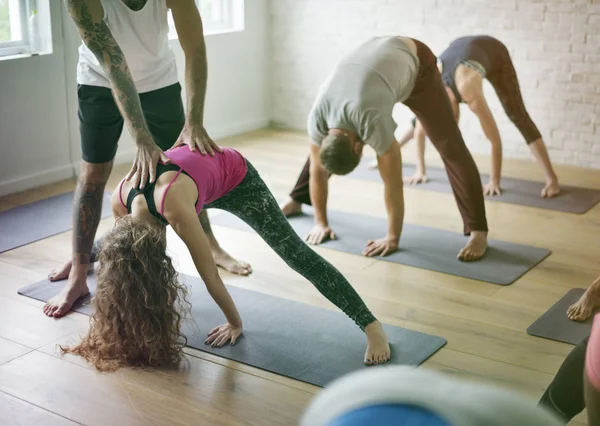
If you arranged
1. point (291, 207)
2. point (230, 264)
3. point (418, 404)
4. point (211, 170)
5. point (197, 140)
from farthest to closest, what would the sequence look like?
point (291, 207) < point (230, 264) < point (197, 140) < point (211, 170) < point (418, 404)

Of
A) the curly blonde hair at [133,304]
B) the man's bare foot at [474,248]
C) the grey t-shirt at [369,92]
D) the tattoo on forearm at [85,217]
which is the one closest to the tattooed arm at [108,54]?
the curly blonde hair at [133,304]

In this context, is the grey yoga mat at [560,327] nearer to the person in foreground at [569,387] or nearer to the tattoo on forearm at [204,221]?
the person in foreground at [569,387]

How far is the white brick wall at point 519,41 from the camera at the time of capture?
16.9 ft

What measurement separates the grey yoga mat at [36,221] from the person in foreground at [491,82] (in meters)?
2.10

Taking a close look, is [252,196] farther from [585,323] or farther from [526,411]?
[526,411]

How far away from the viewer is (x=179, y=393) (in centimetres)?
247

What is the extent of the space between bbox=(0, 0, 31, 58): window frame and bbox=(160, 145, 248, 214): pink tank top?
90.7 inches

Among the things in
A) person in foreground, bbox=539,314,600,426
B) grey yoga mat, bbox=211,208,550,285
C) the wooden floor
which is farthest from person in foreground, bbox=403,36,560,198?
person in foreground, bbox=539,314,600,426

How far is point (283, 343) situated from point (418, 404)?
209cm

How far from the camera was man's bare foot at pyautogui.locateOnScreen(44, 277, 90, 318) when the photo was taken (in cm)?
304

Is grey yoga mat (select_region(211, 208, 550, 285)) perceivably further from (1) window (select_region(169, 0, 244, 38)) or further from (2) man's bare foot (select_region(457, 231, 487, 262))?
(1) window (select_region(169, 0, 244, 38))

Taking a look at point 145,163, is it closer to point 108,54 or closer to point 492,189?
point 108,54

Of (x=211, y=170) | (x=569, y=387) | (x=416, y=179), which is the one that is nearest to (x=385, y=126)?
(x=211, y=170)

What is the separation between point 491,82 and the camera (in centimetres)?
455
